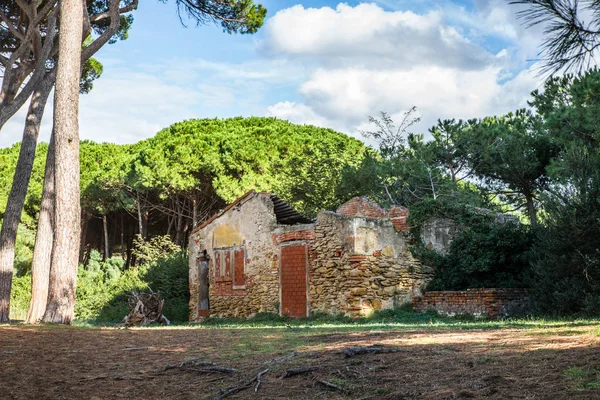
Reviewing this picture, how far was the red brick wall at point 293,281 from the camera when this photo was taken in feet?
62.8

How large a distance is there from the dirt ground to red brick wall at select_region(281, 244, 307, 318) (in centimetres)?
1003

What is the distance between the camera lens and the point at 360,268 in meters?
17.7

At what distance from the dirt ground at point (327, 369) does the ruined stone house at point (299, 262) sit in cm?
882

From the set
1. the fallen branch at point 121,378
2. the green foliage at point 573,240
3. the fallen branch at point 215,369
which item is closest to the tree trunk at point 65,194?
the fallen branch at point 121,378

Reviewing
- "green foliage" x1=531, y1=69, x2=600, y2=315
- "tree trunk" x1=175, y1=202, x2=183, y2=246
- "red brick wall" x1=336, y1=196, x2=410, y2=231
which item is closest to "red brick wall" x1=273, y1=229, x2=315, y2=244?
"red brick wall" x1=336, y1=196, x2=410, y2=231

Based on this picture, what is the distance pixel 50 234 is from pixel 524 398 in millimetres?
14255

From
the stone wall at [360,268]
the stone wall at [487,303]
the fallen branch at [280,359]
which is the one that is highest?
the stone wall at [360,268]

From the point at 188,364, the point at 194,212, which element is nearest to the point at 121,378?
the point at 188,364

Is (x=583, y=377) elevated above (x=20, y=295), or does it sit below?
below

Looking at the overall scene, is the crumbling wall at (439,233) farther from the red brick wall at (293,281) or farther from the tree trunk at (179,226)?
the tree trunk at (179,226)

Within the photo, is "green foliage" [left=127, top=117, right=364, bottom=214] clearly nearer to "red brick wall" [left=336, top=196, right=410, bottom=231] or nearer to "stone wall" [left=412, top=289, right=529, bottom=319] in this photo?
"red brick wall" [left=336, top=196, right=410, bottom=231]

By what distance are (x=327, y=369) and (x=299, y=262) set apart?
1323cm

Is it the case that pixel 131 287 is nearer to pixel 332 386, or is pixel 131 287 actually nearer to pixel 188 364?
pixel 188 364

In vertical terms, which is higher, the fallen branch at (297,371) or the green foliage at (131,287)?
the green foliage at (131,287)
